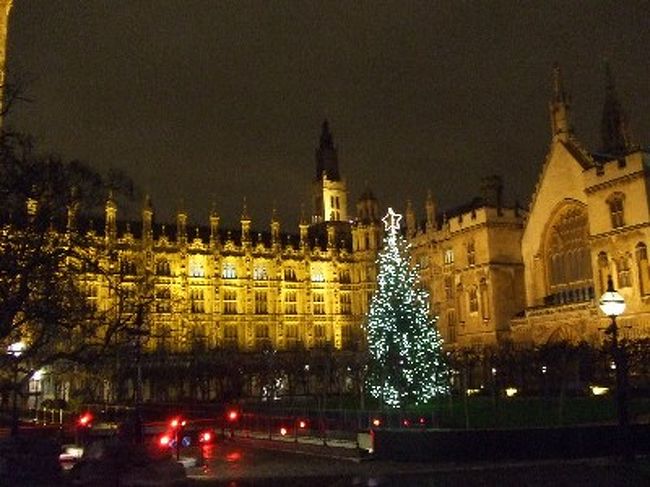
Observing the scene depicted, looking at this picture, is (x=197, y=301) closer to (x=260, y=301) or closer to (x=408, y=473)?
(x=260, y=301)

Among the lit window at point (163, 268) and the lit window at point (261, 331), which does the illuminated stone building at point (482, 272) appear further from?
the lit window at point (163, 268)

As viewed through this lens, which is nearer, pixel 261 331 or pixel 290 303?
pixel 261 331

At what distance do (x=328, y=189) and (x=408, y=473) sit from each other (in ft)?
352

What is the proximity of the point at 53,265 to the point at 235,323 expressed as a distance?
62.7 m

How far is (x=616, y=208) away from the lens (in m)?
52.7

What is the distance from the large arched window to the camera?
57781 millimetres

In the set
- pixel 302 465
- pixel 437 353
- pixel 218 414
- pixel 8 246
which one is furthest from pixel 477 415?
pixel 8 246

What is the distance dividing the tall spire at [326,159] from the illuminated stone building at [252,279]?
28.8 meters

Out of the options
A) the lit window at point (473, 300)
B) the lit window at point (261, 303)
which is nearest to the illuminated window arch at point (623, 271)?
the lit window at point (473, 300)

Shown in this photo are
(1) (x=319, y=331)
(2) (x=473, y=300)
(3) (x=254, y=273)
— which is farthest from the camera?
(1) (x=319, y=331)

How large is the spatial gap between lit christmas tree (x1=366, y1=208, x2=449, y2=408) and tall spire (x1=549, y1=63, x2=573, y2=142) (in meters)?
25.6

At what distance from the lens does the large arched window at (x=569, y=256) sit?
57.8 metres

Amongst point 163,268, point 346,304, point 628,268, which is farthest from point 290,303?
point 628,268

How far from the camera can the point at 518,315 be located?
62.8 meters
